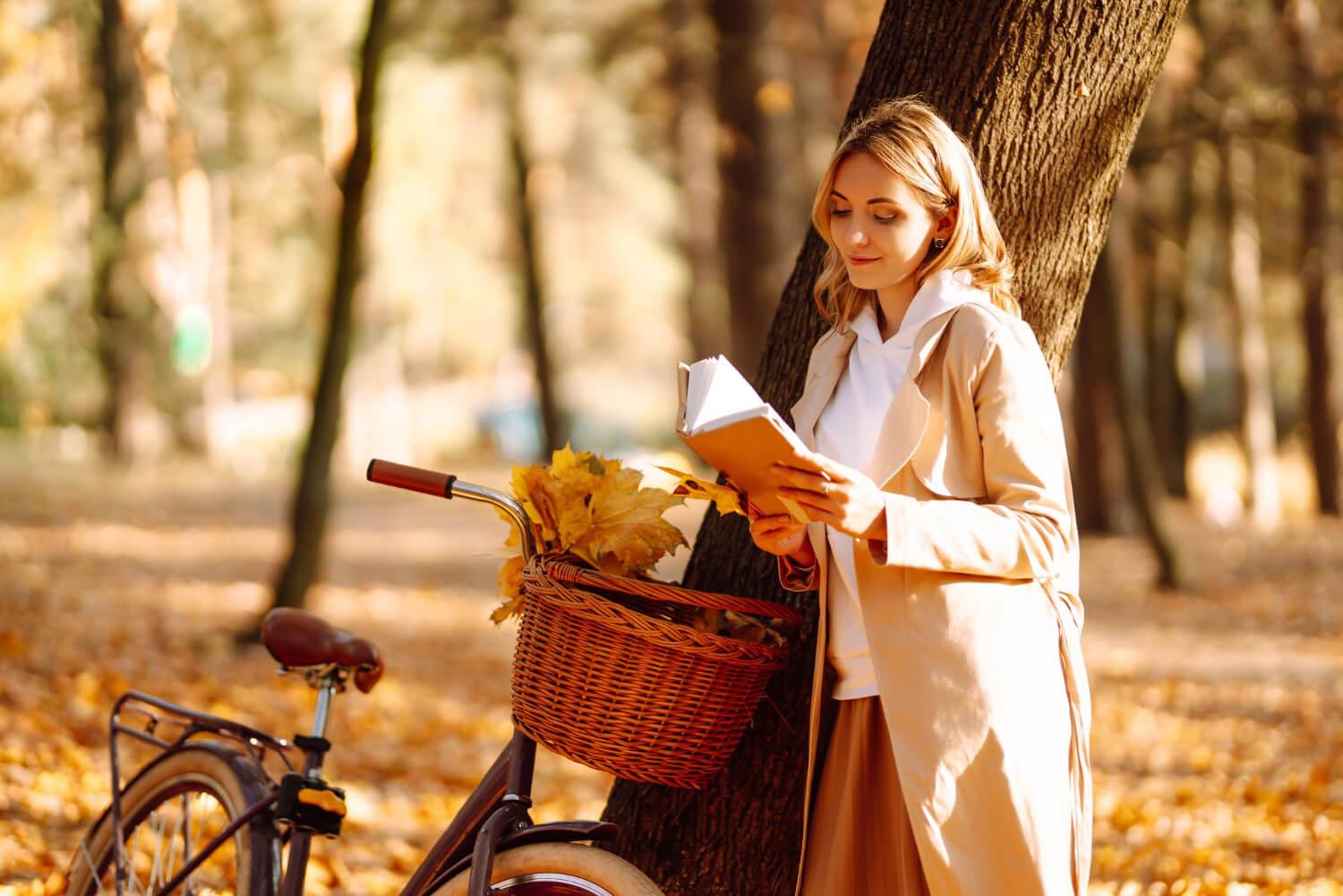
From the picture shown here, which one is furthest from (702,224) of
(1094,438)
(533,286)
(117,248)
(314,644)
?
(314,644)

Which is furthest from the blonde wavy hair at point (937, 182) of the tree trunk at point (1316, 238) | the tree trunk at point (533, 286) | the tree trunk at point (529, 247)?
the tree trunk at point (533, 286)

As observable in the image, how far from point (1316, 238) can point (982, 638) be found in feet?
47.5

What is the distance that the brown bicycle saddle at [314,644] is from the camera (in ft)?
10.4

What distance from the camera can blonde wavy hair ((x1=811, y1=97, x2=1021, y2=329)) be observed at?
2455 millimetres

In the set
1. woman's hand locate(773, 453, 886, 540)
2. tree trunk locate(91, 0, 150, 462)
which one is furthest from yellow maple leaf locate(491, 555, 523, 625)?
tree trunk locate(91, 0, 150, 462)

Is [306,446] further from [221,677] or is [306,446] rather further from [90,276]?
[90,276]

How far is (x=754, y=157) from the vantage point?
11891 millimetres

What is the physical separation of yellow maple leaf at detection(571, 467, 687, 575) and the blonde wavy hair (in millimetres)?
583

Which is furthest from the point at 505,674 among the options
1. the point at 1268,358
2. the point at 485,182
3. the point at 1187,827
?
the point at 485,182

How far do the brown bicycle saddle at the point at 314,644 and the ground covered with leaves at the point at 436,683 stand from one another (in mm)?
698

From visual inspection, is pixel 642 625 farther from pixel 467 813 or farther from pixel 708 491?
pixel 467 813

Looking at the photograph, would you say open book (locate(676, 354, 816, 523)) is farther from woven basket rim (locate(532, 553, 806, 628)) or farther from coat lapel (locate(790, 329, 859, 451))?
coat lapel (locate(790, 329, 859, 451))

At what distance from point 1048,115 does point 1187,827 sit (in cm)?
367

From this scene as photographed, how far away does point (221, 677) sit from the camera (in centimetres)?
796
